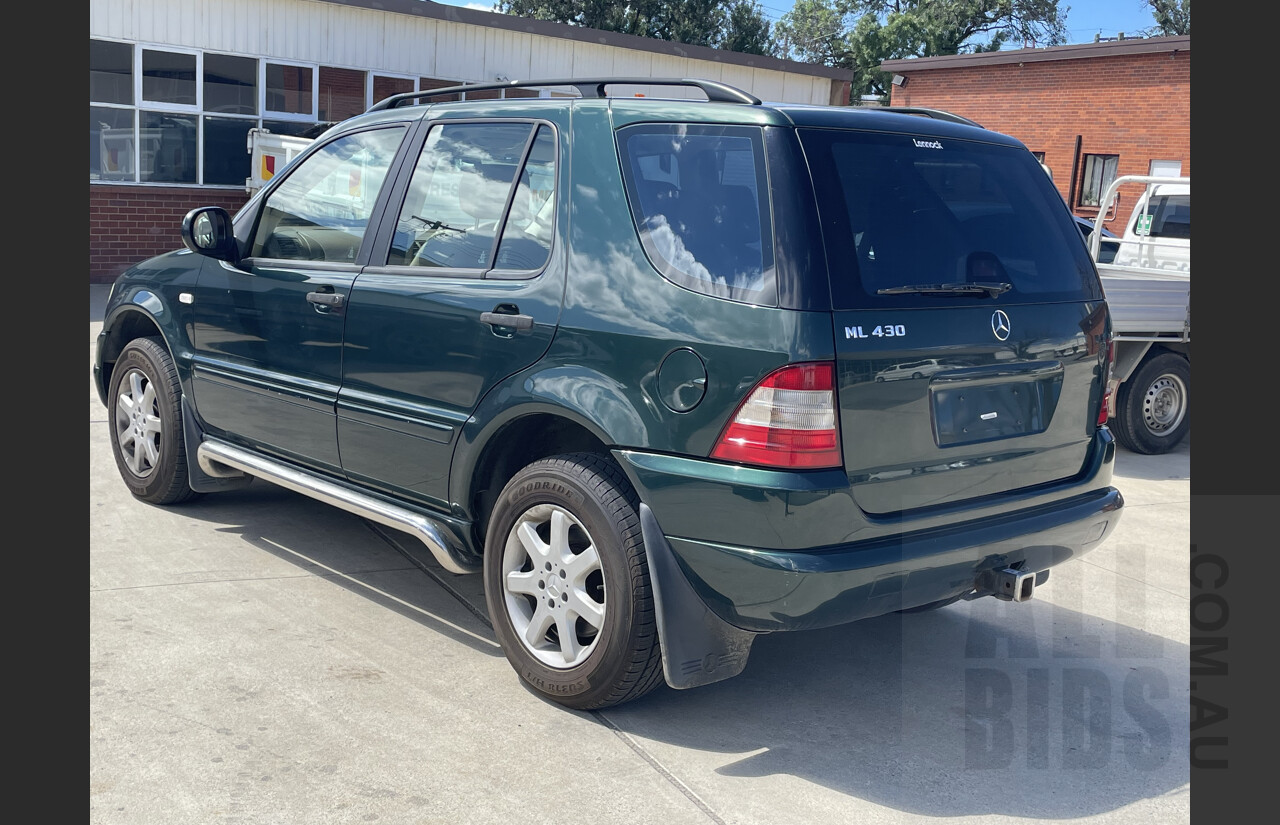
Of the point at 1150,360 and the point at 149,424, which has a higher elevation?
the point at 1150,360

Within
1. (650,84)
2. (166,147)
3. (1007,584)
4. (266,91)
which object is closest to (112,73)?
(166,147)

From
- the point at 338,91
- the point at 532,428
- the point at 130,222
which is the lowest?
the point at 532,428

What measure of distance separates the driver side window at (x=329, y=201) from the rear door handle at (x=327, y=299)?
0.17m

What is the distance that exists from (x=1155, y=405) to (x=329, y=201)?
636 cm

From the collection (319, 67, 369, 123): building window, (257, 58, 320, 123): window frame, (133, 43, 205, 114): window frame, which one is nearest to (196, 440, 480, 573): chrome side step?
(133, 43, 205, 114): window frame

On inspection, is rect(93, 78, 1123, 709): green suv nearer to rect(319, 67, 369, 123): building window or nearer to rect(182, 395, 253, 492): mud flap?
rect(182, 395, 253, 492): mud flap

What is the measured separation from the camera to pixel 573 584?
3662mm

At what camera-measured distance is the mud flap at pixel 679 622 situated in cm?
338

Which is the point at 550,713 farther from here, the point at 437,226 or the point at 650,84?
the point at 650,84

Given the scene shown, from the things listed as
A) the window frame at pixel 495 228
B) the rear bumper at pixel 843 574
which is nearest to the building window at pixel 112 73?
the window frame at pixel 495 228

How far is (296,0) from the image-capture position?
16.8 metres

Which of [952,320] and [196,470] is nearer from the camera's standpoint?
[952,320]

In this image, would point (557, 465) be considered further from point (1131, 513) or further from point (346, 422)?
point (1131, 513)
